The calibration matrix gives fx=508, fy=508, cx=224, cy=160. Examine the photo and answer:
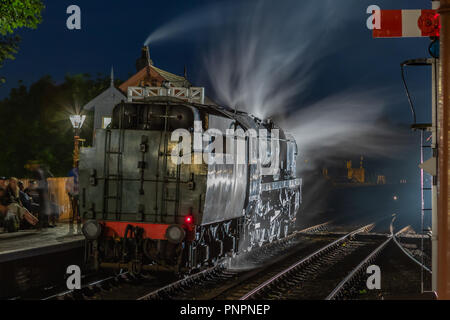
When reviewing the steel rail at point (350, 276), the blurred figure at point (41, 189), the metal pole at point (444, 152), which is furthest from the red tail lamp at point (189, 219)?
the blurred figure at point (41, 189)

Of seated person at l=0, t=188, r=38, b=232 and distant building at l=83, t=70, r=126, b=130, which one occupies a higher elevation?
distant building at l=83, t=70, r=126, b=130

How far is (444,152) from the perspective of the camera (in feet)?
15.8

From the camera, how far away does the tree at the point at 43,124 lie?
45.5 m

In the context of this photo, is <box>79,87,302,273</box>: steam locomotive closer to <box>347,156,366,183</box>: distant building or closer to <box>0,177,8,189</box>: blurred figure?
<box>0,177,8,189</box>: blurred figure

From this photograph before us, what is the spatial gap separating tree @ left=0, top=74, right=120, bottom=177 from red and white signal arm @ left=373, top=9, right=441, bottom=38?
114 ft

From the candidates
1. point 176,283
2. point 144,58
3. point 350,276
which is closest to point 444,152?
point 176,283

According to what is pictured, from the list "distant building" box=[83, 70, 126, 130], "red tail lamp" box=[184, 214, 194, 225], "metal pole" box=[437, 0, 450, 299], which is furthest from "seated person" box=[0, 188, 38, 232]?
"distant building" box=[83, 70, 126, 130]

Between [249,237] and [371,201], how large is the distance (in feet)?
153

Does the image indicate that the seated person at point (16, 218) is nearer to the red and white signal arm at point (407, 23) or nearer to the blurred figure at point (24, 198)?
the blurred figure at point (24, 198)

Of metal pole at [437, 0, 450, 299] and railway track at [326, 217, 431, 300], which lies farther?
railway track at [326, 217, 431, 300]

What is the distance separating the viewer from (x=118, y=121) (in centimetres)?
1073

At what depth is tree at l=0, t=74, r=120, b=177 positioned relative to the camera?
4547 cm

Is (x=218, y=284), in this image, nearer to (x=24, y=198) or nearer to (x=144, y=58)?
(x=24, y=198)

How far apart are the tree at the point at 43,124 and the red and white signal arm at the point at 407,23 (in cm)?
3467
